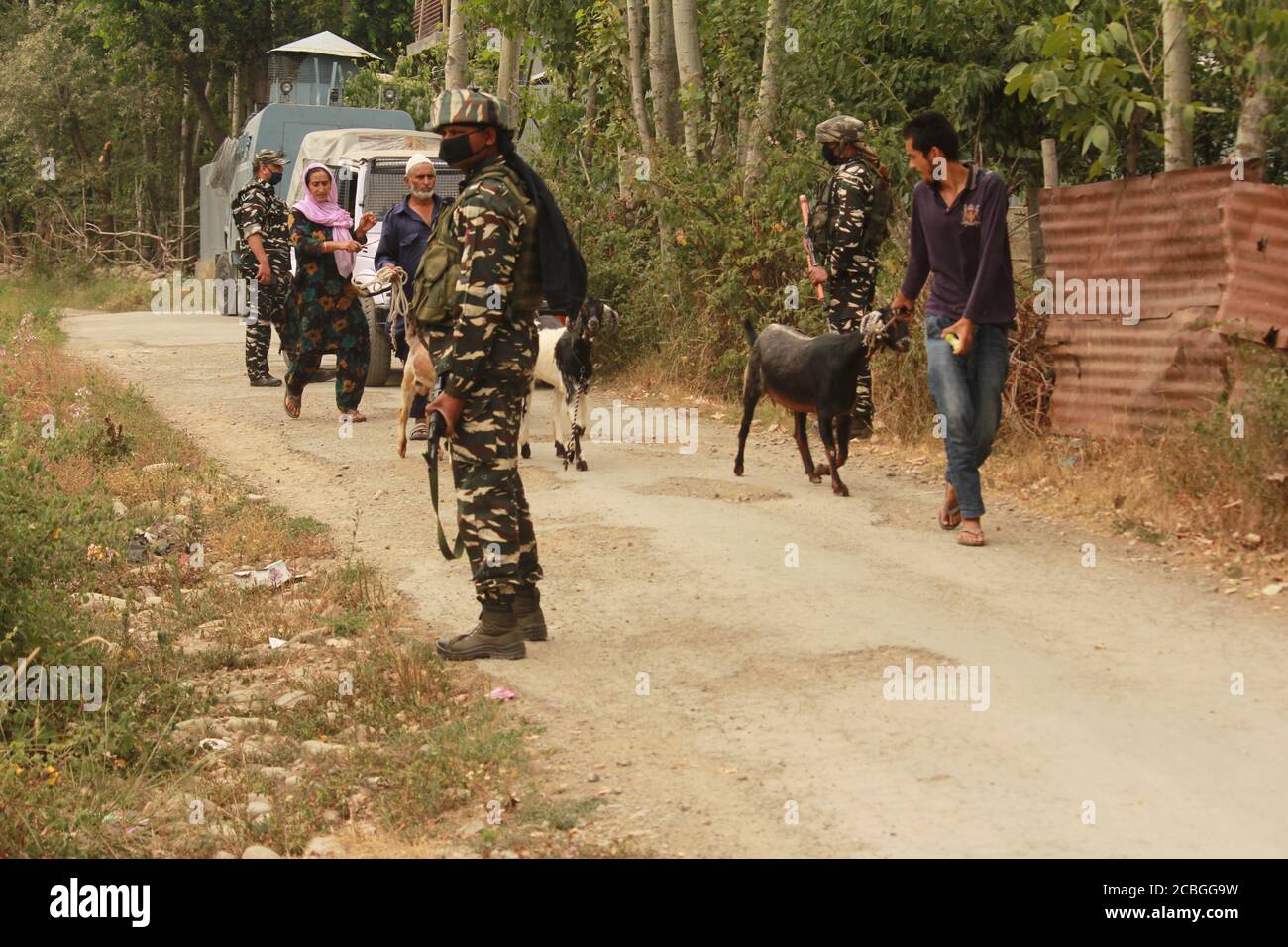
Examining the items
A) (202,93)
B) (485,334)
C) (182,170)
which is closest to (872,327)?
(485,334)

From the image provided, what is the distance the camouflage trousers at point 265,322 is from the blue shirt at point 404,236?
80.3 inches

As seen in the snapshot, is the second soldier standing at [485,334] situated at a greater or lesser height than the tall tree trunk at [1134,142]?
lesser

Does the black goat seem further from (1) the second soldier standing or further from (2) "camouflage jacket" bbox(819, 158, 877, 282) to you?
(1) the second soldier standing

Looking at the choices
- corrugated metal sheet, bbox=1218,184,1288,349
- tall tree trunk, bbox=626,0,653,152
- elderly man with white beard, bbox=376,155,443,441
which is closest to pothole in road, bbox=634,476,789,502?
elderly man with white beard, bbox=376,155,443,441

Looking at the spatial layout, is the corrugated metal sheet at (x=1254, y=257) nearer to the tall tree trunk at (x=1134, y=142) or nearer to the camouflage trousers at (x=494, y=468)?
the tall tree trunk at (x=1134, y=142)

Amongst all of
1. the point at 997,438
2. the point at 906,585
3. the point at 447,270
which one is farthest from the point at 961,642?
the point at 997,438

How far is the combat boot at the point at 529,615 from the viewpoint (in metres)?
6.34

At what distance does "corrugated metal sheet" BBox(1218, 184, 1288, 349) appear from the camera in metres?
8.47

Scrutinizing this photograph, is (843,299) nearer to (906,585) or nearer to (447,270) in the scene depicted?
(906,585)

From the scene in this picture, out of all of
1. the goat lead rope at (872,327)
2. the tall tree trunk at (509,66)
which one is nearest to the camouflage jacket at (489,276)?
the goat lead rope at (872,327)

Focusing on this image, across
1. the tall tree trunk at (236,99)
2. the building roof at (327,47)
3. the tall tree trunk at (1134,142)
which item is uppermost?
the building roof at (327,47)

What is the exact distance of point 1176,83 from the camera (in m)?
9.02

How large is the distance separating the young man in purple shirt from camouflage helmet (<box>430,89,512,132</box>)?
256cm

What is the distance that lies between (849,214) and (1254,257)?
7.84ft
